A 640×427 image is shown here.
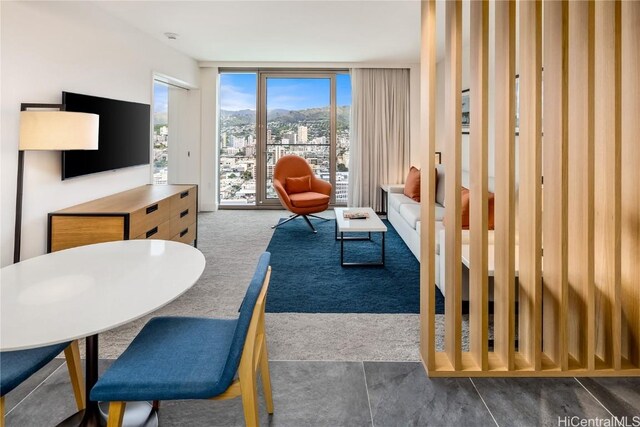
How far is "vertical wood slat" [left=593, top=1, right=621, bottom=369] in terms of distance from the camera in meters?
1.99

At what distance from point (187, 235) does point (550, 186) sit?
11.4 feet

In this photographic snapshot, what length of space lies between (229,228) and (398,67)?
381 cm

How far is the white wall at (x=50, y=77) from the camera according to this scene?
9.27ft

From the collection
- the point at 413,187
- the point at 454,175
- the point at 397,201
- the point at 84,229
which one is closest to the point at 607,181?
the point at 454,175

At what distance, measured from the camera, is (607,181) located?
80.8 inches

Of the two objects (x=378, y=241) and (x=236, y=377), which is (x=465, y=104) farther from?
(x=236, y=377)

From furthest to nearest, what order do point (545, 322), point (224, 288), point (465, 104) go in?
point (465, 104) → point (224, 288) → point (545, 322)

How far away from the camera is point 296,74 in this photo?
7.11m

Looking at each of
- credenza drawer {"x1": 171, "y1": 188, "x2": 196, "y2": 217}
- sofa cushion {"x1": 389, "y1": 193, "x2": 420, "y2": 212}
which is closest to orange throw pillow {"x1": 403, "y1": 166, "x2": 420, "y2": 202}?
sofa cushion {"x1": 389, "y1": 193, "x2": 420, "y2": 212}

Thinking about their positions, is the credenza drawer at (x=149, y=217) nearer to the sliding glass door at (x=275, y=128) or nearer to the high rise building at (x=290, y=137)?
the sliding glass door at (x=275, y=128)

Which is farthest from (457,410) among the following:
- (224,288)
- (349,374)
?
(224,288)

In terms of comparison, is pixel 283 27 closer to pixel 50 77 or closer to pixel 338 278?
pixel 50 77

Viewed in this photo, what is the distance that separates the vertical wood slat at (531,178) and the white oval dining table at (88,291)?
5.27 ft

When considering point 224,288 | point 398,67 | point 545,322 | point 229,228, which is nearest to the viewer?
point 545,322
